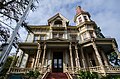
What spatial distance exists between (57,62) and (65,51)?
2.02 m

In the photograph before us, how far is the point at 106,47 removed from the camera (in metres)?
20.1

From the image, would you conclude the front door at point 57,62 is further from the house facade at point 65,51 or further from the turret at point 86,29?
the turret at point 86,29

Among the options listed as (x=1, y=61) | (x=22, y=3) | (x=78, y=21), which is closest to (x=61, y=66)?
(x=78, y=21)

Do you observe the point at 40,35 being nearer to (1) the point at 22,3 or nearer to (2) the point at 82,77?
(2) the point at 82,77

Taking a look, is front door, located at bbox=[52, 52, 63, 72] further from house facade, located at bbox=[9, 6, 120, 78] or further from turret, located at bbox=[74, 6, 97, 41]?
turret, located at bbox=[74, 6, 97, 41]

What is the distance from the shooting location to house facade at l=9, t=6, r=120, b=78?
17.0 m

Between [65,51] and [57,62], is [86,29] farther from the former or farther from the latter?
[57,62]

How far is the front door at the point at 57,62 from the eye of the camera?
1867cm

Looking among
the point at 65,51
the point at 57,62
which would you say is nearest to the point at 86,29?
the point at 65,51

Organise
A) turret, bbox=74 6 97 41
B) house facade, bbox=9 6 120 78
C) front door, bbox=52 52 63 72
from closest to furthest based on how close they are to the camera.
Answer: house facade, bbox=9 6 120 78, front door, bbox=52 52 63 72, turret, bbox=74 6 97 41

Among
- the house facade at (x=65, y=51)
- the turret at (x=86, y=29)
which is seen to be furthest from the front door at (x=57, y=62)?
the turret at (x=86, y=29)

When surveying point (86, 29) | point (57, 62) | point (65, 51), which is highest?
point (86, 29)

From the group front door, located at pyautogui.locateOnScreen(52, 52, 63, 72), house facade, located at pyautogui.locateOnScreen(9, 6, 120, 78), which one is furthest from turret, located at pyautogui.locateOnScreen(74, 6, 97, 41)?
front door, located at pyautogui.locateOnScreen(52, 52, 63, 72)

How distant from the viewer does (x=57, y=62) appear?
19.4m
